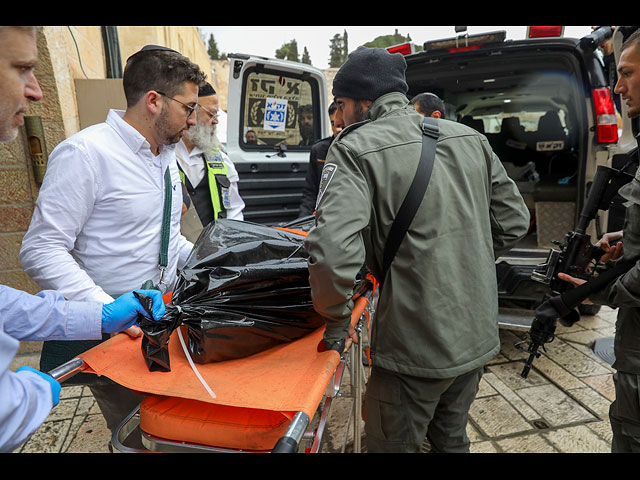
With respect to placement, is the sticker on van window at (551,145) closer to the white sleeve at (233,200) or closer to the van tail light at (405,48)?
the van tail light at (405,48)

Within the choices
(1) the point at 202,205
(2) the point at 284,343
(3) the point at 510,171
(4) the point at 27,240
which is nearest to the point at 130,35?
(1) the point at 202,205

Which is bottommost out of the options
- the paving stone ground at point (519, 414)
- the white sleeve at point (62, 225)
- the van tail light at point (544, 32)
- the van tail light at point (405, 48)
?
the paving stone ground at point (519, 414)

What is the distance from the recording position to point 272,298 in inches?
58.7

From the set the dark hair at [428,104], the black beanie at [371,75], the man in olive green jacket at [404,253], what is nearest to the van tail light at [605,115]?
the dark hair at [428,104]

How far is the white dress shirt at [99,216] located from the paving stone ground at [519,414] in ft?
4.71

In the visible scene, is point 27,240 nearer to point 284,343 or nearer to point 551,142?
point 284,343

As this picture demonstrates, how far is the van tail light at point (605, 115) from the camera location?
3.07 metres

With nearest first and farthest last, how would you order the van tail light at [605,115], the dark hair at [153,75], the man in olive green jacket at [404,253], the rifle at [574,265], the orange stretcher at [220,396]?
the orange stretcher at [220,396], the man in olive green jacket at [404,253], the dark hair at [153,75], the rifle at [574,265], the van tail light at [605,115]

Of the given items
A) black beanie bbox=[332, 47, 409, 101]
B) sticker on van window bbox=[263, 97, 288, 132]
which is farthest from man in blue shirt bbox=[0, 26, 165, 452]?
sticker on van window bbox=[263, 97, 288, 132]

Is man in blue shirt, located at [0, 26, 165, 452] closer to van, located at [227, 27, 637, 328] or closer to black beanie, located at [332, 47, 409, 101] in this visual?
black beanie, located at [332, 47, 409, 101]

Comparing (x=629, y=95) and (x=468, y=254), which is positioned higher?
(x=629, y=95)
